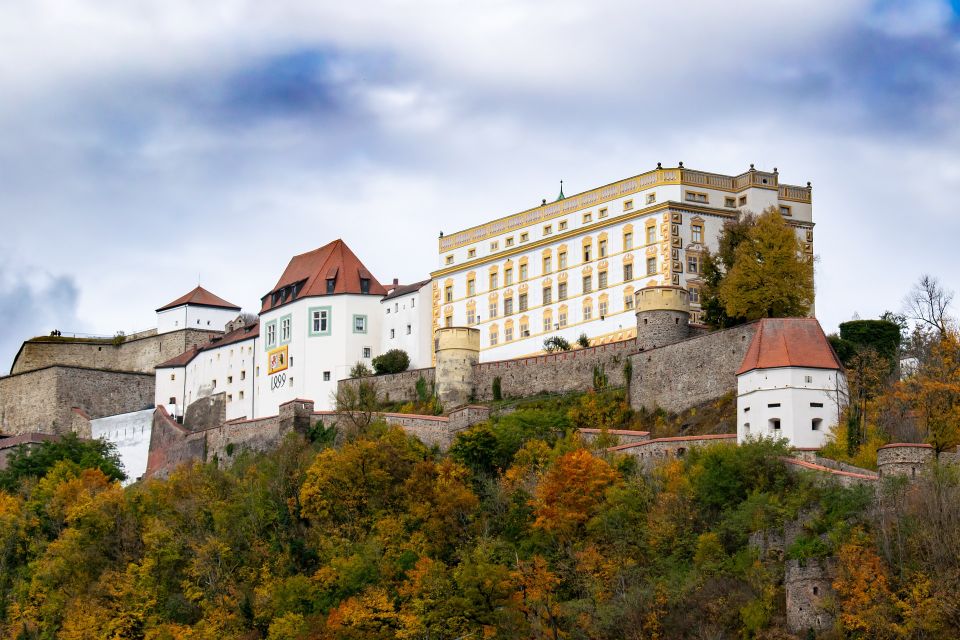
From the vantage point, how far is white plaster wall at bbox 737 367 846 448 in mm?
59812

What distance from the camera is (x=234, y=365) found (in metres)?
91.4

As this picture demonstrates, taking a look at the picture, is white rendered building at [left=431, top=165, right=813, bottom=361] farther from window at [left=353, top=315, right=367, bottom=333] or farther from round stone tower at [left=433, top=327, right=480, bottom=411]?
window at [left=353, top=315, right=367, bottom=333]

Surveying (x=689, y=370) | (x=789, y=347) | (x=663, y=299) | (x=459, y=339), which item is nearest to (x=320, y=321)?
(x=459, y=339)

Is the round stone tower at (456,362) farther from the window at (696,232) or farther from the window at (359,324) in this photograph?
the window at (696,232)

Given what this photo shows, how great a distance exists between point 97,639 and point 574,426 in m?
18.9

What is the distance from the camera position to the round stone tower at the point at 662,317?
70375mm

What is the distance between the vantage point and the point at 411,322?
280 feet

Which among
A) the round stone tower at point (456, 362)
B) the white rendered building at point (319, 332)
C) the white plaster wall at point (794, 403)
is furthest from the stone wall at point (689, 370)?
the white rendered building at point (319, 332)

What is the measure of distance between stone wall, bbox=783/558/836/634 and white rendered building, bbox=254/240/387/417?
3510 cm

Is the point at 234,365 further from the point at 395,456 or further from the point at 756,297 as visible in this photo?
the point at 756,297

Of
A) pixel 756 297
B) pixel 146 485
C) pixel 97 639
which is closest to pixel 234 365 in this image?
pixel 146 485

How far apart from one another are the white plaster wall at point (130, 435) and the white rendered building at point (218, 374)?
2.23 m

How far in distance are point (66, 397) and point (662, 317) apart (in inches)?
1504

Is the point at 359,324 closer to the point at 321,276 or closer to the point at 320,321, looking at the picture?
the point at 320,321
